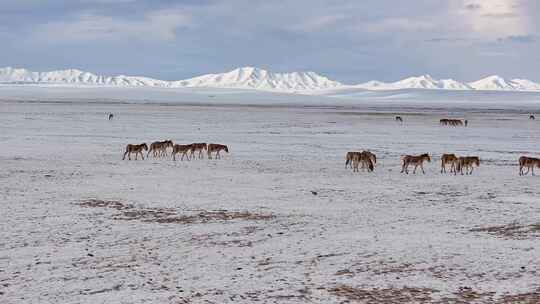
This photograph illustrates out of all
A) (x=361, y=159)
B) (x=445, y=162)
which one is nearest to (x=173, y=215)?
(x=361, y=159)

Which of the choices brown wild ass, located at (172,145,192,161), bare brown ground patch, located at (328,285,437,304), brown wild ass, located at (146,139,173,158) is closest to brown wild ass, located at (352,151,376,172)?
brown wild ass, located at (172,145,192,161)

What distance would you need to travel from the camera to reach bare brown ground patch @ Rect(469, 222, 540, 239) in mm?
11125

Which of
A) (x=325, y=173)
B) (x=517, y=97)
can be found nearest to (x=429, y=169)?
(x=325, y=173)

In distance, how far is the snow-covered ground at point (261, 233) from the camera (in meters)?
8.30

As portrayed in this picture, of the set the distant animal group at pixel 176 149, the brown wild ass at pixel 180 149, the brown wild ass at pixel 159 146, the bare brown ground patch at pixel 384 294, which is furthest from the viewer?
the brown wild ass at pixel 159 146

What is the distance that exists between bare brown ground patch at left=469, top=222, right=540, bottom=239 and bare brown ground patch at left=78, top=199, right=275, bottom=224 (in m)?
3.74

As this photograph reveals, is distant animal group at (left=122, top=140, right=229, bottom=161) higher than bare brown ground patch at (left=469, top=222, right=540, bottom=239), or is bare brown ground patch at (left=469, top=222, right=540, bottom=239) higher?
distant animal group at (left=122, top=140, right=229, bottom=161)

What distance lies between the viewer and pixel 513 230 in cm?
1154

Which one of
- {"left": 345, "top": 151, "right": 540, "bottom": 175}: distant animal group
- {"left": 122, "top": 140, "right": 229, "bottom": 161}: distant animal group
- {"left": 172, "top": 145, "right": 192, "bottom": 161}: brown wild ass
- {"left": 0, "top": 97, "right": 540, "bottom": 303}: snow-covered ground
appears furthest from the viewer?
{"left": 172, "top": 145, "right": 192, "bottom": 161}: brown wild ass

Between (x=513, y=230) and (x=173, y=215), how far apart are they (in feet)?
19.3

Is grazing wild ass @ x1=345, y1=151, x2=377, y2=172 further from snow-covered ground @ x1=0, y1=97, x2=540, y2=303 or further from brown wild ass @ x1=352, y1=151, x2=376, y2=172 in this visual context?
snow-covered ground @ x1=0, y1=97, x2=540, y2=303

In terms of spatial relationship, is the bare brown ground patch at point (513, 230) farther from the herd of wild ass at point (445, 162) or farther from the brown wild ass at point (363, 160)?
the brown wild ass at point (363, 160)

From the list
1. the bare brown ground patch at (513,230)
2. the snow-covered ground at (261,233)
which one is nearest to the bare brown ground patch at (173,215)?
the snow-covered ground at (261,233)

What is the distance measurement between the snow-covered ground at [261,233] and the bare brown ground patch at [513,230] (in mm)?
34
